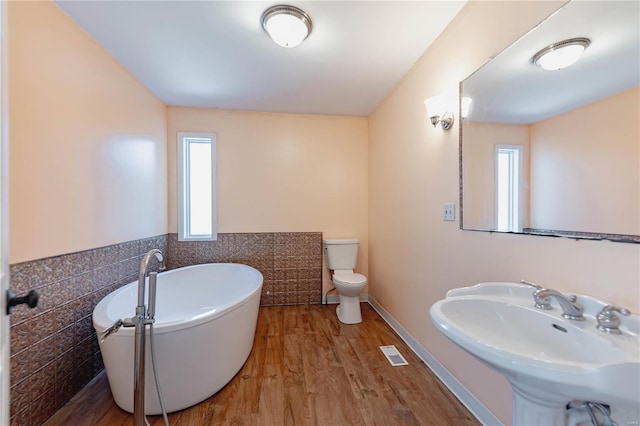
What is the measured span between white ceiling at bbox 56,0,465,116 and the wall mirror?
67 centimetres

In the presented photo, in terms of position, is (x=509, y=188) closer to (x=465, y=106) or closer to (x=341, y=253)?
(x=465, y=106)

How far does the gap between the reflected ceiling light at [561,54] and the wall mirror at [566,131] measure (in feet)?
0.05

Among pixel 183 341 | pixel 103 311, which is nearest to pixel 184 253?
→ pixel 103 311

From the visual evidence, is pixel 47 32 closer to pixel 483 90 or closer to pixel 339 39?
pixel 339 39

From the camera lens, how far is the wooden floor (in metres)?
1.40

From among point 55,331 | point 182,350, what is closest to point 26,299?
point 182,350

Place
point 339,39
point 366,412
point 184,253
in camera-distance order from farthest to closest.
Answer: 1. point 184,253
2. point 339,39
3. point 366,412

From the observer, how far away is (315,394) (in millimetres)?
1591

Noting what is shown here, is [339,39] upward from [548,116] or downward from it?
upward

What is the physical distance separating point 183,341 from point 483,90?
220 centimetres

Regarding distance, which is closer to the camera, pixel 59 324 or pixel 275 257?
pixel 59 324

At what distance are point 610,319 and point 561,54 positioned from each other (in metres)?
1.01

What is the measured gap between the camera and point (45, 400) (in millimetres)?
1356

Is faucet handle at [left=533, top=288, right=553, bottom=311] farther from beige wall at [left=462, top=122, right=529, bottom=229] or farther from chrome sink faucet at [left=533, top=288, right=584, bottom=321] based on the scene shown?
beige wall at [left=462, top=122, right=529, bottom=229]
